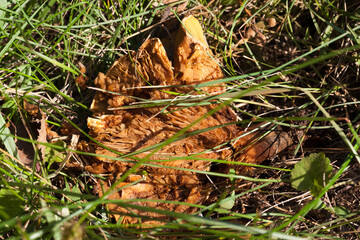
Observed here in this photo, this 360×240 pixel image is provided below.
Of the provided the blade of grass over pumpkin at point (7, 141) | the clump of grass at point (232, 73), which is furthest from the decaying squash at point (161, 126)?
the blade of grass over pumpkin at point (7, 141)

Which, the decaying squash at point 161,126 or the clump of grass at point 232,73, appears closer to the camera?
the decaying squash at point 161,126

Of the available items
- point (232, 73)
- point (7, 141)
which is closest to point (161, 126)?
Answer: point (232, 73)

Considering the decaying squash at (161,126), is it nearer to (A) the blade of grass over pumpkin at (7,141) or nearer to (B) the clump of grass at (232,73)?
(B) the clump of grass at (232,73)

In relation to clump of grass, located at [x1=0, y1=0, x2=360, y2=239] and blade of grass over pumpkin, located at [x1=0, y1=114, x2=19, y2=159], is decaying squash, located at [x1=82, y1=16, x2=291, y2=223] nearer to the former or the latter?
clump of grass, located at [x1=0, y1=0, x2=360, y2=239]

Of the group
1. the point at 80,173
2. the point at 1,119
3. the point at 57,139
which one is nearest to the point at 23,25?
the point at 1,119

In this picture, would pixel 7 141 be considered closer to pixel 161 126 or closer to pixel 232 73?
pixel 161 126

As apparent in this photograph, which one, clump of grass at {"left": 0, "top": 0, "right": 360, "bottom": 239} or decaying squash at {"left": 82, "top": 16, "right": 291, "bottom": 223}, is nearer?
decaying squash at {"left": 82, "top": 16, "right": 291, "bottom": 223}

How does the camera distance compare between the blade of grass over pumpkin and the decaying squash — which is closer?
the decaying squash

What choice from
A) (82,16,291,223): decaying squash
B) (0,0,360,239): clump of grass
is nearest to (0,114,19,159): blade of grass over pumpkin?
(0,0,360,239): clump of grass
